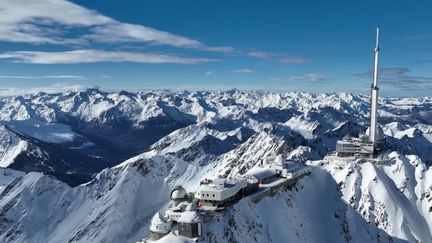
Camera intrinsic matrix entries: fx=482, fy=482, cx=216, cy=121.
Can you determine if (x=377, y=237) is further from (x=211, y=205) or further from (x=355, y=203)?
(x=211, y=205)

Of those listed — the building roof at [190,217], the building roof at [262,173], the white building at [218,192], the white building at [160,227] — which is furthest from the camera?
the building roof at [262,173]

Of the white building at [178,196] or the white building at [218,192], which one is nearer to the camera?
the white building at [218,192]

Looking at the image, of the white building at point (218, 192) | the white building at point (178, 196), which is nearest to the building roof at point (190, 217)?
the white building at point (218, 192)

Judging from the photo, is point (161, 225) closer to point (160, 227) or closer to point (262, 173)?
point (160, 227)

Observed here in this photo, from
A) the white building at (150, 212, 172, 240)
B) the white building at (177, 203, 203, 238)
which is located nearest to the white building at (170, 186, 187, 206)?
the white building at (150, 212, 172, 240)

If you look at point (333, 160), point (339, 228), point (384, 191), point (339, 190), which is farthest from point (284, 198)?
point (333, 160)

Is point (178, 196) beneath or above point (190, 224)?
beneath

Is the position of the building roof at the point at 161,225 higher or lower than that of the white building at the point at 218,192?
lower

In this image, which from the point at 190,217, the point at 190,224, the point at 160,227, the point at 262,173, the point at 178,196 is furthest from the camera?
the point at 262,173

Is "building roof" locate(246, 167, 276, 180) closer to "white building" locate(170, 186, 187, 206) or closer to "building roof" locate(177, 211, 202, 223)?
"white building" locate(170, 186, 187, 206)

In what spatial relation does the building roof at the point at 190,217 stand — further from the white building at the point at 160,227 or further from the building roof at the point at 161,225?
the white building at the point at 160,227

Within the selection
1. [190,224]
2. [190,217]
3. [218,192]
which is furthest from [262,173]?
[190,224]
